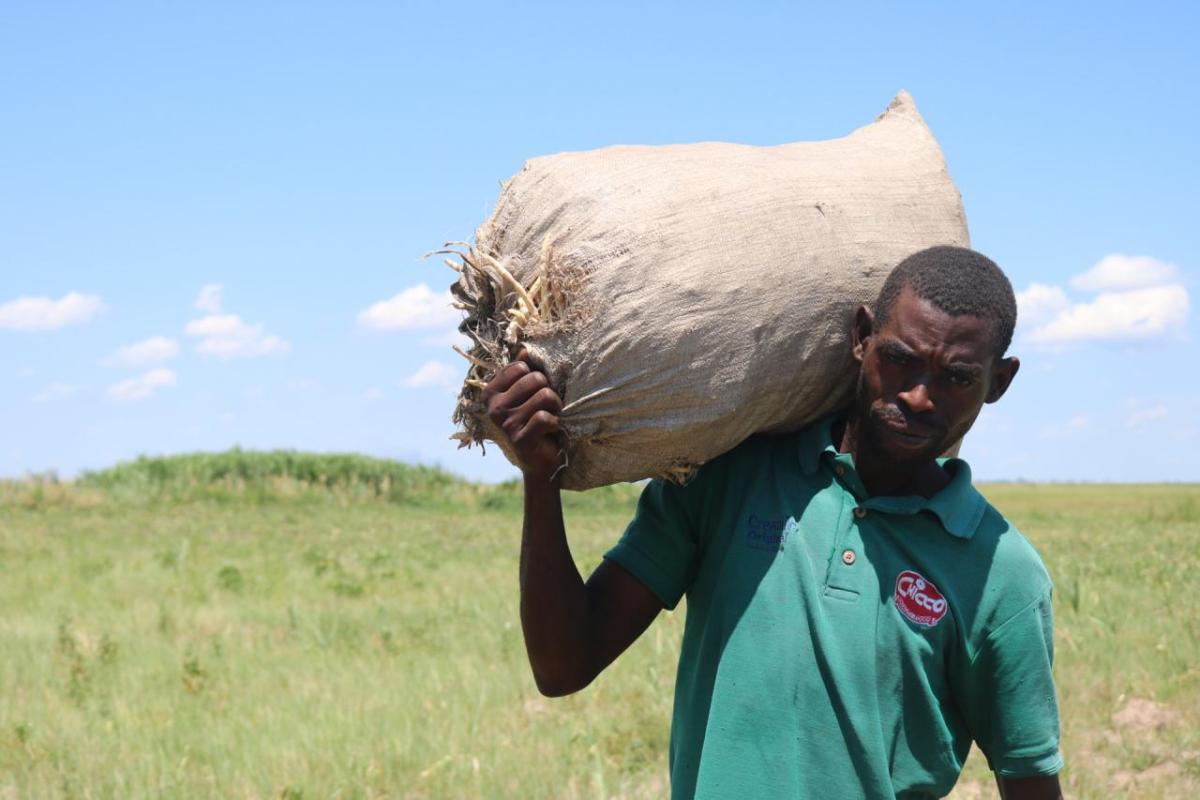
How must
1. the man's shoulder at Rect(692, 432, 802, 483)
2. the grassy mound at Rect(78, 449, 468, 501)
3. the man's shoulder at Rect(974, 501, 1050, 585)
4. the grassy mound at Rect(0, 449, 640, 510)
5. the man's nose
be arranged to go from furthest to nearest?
the grassy mound at Rect(78, 449, 468, 501), the grassy mound at Rect(0, 449, 640, 510), the man's shoulder at Rect(692, 432, 802, 483), the man's shoulder at Rect(974, 501, 1050, 585), the man's nose

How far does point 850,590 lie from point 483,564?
27.2 feet

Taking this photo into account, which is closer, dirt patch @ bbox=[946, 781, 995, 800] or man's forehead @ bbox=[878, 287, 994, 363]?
man's forehead @ bbox=[878, 287, 994, 363]

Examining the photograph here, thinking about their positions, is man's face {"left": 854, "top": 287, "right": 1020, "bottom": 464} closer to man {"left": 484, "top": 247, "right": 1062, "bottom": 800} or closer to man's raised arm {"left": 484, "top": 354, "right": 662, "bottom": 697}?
man {"left": 484, "top": 247, "right": 1062, "bottom": 800}

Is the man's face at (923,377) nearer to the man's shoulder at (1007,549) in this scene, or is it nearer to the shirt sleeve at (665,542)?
the man's shoulder at (1007,549)

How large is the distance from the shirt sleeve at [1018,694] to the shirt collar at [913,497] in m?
0.16

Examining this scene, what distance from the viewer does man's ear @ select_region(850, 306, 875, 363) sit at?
1.89 m

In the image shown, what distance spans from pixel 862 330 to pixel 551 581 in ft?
2.02

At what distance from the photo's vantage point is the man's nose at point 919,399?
1738 mm

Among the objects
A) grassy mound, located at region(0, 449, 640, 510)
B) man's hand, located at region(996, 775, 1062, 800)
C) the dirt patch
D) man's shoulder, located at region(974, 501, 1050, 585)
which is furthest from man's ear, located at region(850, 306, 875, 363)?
grassy mound, located at region(0, 449, 640, 510)

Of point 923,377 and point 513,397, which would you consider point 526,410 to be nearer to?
point 513,397

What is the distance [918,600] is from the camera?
1799mm

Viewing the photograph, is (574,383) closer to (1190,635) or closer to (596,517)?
(1190,635)

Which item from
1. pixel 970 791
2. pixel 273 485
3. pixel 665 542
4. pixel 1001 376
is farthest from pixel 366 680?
pixel 273 485

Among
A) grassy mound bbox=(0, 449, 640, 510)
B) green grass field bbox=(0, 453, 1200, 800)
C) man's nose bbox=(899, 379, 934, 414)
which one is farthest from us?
grassy mound bbox=(0, 449, 640, 510)
